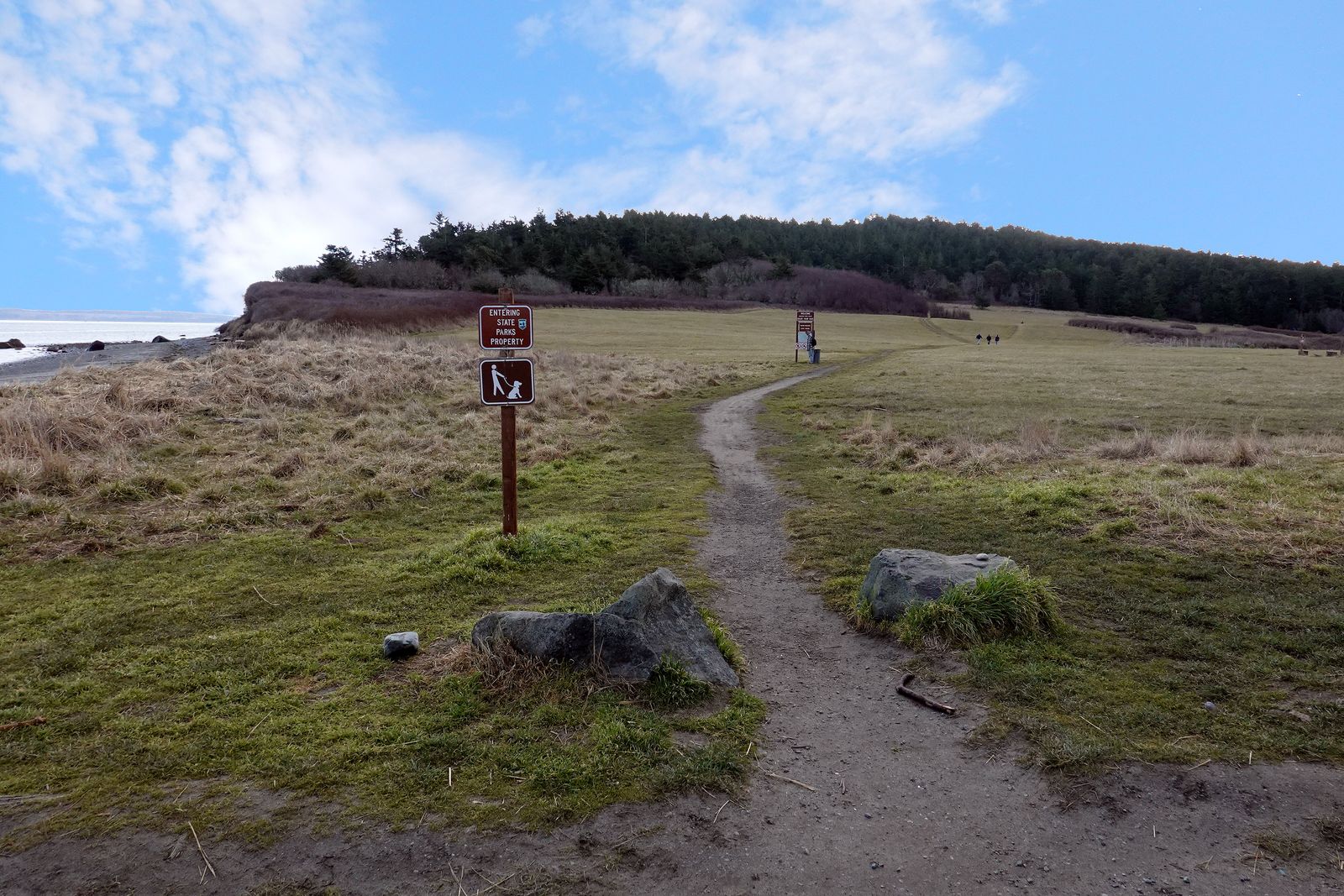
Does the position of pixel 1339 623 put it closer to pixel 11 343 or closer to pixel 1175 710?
pixel 1175 710

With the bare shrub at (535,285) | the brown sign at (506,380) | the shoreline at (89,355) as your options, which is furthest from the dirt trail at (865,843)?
the bare shrub at (535,285)

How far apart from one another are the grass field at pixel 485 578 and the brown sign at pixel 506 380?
1.68 meters

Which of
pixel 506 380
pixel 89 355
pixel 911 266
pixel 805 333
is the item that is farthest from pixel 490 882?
pixel 911 266

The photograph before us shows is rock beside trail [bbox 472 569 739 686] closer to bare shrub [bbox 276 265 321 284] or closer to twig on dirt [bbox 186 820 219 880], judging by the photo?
twig on dirt [bbox 186 820 219 880]

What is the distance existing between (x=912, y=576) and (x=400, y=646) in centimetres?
438

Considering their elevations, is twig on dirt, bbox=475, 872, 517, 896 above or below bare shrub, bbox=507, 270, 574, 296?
below

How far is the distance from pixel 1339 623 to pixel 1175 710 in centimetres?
253

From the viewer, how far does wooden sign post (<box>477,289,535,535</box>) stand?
8914 mm

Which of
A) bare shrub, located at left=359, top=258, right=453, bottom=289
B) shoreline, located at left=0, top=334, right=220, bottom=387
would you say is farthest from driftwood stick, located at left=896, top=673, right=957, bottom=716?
bare shrub, located at left=359, top=258, right=453, bottom=289

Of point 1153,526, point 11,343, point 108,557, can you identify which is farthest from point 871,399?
point 11,343

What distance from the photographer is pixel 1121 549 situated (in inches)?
344

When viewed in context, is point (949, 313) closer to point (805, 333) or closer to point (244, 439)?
point (805, 333)

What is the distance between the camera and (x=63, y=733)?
491 centimetres

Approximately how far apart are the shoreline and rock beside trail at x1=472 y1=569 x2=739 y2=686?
3642 centimetres
